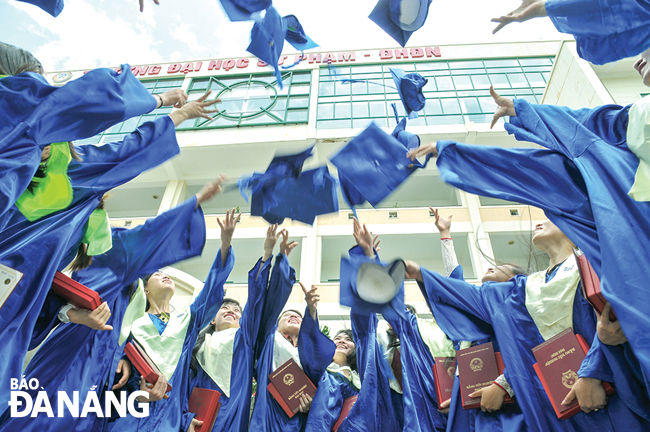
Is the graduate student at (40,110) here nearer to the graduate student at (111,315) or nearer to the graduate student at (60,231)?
the graduate student at (60,231)

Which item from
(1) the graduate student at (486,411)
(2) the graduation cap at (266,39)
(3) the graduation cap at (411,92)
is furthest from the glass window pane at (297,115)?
(1) the graduate student at (486,411)

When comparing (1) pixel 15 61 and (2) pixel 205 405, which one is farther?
(2) pixel 205 405

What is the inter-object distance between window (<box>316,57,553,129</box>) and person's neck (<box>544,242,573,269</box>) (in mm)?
8436

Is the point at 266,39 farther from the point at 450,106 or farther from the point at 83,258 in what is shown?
the point at 450,106

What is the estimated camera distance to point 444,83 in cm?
1184

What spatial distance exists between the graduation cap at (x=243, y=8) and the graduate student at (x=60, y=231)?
66 cm

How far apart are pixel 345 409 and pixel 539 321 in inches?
57.1

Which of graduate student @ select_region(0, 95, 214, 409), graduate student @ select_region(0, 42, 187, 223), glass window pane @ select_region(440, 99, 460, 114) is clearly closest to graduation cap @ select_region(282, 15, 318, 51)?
graduate student @ select_region(0, 95, 214, 409)

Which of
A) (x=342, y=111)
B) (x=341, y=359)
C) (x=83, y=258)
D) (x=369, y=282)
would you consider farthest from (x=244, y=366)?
(x=342, y=111)

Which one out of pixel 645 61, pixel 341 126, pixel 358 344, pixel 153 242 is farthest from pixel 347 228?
pixel 645 61

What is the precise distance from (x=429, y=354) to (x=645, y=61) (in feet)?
6.64

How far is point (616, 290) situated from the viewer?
5.02 feet

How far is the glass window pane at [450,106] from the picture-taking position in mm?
11203

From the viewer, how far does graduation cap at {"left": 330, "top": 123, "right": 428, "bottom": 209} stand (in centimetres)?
247
